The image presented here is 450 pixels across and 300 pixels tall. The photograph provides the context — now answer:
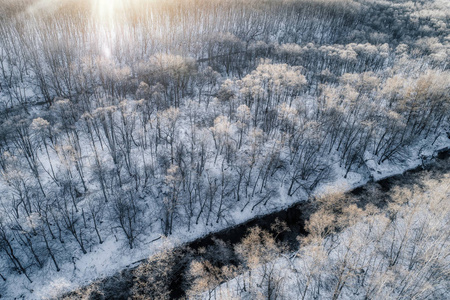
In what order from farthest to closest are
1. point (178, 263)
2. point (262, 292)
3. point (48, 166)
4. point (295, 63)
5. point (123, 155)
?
point (295, 63) → point (123, 155) → point (48, 166) → point (178, 263) → point (262, 292)

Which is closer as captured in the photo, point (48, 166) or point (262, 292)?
point (262, 292)

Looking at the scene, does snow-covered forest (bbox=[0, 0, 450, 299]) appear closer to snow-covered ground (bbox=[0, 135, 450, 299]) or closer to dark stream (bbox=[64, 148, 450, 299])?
snow-covered ground (bbox=[0, 135, 450, 299])

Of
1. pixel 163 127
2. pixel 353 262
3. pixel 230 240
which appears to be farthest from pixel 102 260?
pixel 353 262

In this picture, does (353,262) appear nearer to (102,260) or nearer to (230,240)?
(230,240)

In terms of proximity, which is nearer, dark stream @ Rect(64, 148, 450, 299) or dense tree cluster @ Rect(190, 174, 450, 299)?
dense tree cluster @ Rect(190, 174, 450, 299)

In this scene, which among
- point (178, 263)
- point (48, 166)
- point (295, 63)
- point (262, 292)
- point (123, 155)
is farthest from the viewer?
point (295, 63)

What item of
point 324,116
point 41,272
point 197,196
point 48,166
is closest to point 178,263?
point 197,196

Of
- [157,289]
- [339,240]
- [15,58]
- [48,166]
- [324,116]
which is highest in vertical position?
[15,58]

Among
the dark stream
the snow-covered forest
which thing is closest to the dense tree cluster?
the dark stream

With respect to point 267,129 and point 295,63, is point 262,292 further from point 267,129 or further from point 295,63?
point 295,63
